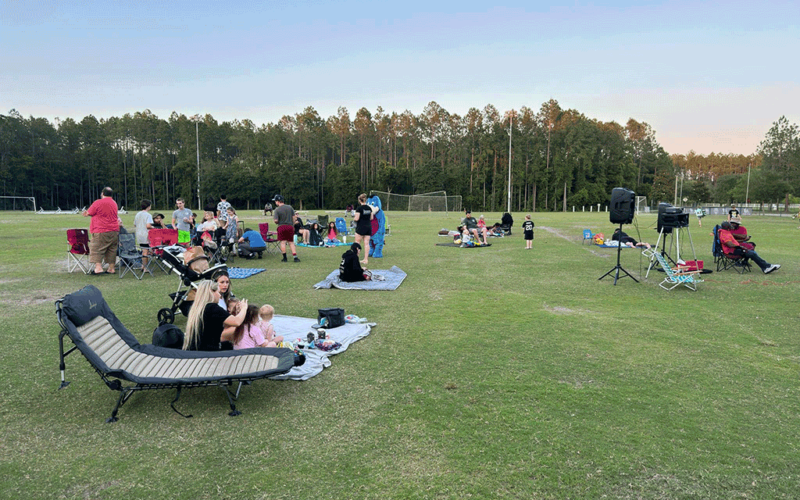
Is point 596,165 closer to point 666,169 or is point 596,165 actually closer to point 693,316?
point 666,169

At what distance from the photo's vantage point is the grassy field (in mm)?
3055

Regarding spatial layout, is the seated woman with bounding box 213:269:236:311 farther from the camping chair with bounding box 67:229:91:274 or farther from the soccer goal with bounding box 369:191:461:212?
the soccer goal with bounding box 369:191:461:212

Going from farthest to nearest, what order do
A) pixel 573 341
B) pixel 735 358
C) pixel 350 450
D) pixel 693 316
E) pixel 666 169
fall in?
pixel 666 169, pixel 693 316, pixel 573 341, pixel 735 358, pixel 350 450

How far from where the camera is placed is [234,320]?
4797 mm

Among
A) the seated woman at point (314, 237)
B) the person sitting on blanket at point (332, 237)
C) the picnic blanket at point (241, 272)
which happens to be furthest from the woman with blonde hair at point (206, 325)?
the person sitting on blanket at point (332, 237)

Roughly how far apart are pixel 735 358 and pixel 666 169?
293 feet

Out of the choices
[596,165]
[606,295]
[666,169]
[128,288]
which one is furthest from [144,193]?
[666,169]

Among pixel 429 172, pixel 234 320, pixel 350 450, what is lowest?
pixel 350 450

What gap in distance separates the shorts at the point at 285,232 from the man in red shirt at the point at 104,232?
3878 millimetres

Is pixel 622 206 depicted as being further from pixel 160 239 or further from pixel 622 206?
pixel 160 239

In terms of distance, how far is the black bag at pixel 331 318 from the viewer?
6484 millimetres

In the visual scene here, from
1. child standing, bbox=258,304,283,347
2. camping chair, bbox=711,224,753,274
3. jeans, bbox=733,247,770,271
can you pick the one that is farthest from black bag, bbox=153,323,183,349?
jeans, bbox=733,247,770,271

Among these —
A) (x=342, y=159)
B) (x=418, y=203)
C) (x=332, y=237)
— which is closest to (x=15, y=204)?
(x=342, y=159)

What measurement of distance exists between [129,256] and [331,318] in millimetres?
6659
